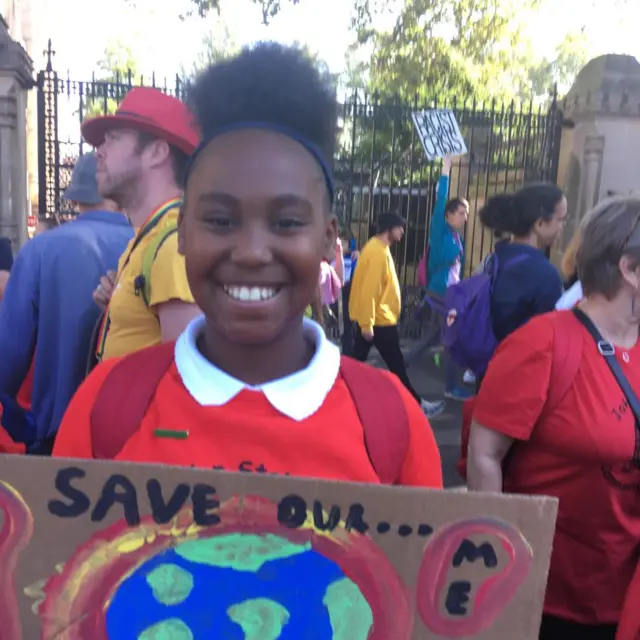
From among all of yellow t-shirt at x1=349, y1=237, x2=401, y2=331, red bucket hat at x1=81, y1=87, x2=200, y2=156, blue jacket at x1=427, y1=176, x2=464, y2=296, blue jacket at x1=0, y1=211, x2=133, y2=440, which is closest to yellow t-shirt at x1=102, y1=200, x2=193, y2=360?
red bucket hat at x1=81, y1=87, x2=200, y2=156

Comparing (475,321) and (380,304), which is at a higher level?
(475,321)

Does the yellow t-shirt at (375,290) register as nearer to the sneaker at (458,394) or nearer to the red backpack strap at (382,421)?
the sneaker at (458,394)

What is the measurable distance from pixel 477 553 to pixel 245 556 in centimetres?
33

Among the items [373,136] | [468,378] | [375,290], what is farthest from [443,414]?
[373,136]

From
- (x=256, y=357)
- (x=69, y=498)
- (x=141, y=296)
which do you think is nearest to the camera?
(x=69, y=498)

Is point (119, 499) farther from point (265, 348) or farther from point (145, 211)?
point (145, 211)

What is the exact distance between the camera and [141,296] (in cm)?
184

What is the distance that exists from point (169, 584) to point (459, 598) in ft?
1.35

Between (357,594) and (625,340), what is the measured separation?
1.31m

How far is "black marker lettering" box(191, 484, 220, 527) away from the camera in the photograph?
0.99 metres

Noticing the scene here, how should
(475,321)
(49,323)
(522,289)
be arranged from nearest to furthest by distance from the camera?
(49,323) → (522,289) → (475,321)

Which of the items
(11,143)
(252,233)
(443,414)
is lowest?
(443,414)

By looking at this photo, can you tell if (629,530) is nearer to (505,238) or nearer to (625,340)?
(625,340)

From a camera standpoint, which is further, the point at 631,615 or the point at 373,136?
the point at 373,136
